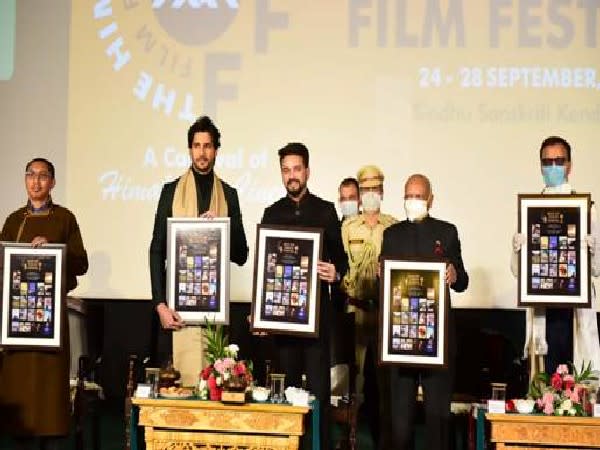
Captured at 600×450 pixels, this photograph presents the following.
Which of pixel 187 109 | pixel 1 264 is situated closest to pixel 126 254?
pixel 187 109

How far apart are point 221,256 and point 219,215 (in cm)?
29

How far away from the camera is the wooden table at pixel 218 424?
15.1 feet

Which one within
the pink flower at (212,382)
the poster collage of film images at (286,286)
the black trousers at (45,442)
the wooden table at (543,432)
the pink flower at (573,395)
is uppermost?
the poster collage of film images at (286,286)

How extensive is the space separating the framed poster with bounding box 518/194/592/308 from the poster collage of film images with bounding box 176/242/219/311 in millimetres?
1506

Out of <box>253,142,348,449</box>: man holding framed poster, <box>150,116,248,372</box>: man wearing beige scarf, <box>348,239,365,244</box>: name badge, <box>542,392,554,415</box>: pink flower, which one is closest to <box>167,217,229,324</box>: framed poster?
<box>150,116,248,372</box>: man wearing beige scarf

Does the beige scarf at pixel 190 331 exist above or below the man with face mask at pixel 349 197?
below

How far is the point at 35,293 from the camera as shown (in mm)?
5352

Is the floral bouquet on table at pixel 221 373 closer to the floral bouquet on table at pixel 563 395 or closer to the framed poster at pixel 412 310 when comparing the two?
the framed poster at pixel 412 310

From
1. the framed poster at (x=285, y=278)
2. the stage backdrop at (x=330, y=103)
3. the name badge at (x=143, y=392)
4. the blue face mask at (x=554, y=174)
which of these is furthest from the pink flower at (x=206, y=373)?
the stage backdrop at (x=330, y=103)

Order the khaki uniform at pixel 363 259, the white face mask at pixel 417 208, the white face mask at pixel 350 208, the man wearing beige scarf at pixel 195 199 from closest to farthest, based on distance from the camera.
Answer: the white face mask at pixel 417 208
the man wearing beige scarf at pixel 195 199
the khaki uniform at pixel 363 259
the white face mask at pixel 350 208

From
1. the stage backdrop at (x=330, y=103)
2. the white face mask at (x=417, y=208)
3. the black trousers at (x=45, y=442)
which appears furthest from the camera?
the stage backdrop at (x=330, y=103)

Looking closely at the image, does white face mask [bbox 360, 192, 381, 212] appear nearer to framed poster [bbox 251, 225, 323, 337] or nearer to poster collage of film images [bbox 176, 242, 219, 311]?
framed poster [bbox 251, 225, 323, 337]

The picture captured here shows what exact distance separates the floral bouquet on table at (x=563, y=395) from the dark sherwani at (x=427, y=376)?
0.44 metres

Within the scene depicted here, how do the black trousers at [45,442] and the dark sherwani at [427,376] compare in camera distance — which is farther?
the black trousers at [45,442]
